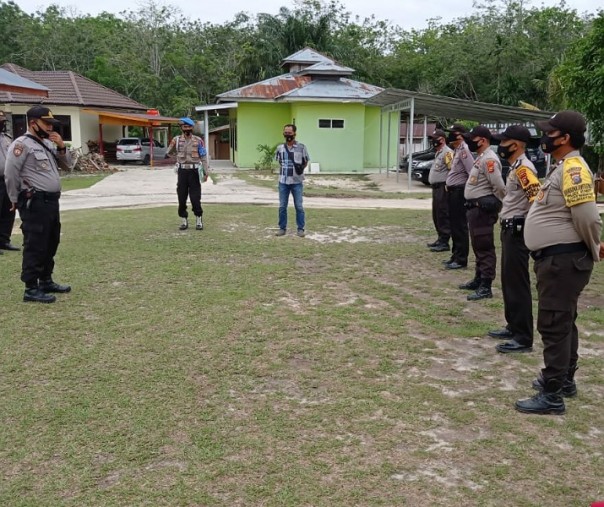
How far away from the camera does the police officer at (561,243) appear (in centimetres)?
348

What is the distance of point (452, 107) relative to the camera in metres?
19.1

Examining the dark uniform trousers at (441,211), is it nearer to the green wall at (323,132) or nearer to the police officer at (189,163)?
the police officer at (189,163)

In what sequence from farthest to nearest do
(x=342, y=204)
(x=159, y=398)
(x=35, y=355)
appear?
(x=342, y=204) < (x=35, y=355) < (x=159, y=398)

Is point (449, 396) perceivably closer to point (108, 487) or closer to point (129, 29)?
point (108, 487)

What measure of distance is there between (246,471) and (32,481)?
99 centimetres

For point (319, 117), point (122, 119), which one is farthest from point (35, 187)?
point (122, 119)

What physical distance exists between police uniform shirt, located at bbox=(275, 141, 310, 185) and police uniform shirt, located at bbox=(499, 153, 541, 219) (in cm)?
486

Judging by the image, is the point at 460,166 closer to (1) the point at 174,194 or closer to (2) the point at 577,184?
(2) the point at 577,184

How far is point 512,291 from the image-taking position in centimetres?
465

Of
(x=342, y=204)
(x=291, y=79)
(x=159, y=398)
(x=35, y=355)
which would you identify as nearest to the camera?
(x=159, y=398)

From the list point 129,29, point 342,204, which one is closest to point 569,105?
point 342,204

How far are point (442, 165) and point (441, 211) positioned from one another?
0.74m

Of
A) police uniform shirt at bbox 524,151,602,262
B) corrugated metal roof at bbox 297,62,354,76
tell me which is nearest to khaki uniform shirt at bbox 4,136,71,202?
police uniform shirt at bbox 524,151,602,262

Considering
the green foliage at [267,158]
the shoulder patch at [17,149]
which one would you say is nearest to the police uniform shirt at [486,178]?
the shoulder patch at [17,149]
